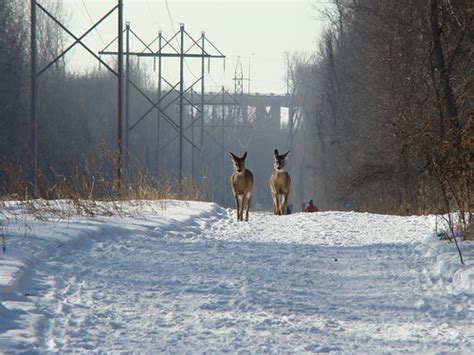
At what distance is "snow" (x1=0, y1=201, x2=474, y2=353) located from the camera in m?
5.62

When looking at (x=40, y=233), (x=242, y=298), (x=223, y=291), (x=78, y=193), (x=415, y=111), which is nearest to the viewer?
(x=242, y=298)

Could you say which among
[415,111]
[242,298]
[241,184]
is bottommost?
[242,298]

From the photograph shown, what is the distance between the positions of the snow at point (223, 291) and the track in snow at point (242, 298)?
1 centimetres

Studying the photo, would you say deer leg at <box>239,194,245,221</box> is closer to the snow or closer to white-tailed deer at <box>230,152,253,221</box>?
white-tailed deer at <box>230,152,253,221</box>

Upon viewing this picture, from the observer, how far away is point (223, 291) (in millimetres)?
7383

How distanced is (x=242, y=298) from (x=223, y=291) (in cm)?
37

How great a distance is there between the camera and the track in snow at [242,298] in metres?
5.62

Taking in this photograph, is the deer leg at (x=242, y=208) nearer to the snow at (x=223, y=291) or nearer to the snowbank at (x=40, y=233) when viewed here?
the snowbank at (x=40, y=233)

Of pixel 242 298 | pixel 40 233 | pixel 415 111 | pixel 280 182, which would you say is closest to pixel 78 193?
pixel 40 233

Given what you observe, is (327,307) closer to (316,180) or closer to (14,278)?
(14,278)

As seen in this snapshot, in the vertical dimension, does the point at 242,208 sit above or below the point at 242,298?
above

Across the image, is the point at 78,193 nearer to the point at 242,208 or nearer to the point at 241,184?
the point at 242,208

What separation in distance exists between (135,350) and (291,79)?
112m

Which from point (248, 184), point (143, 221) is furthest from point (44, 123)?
point (143, 221)
